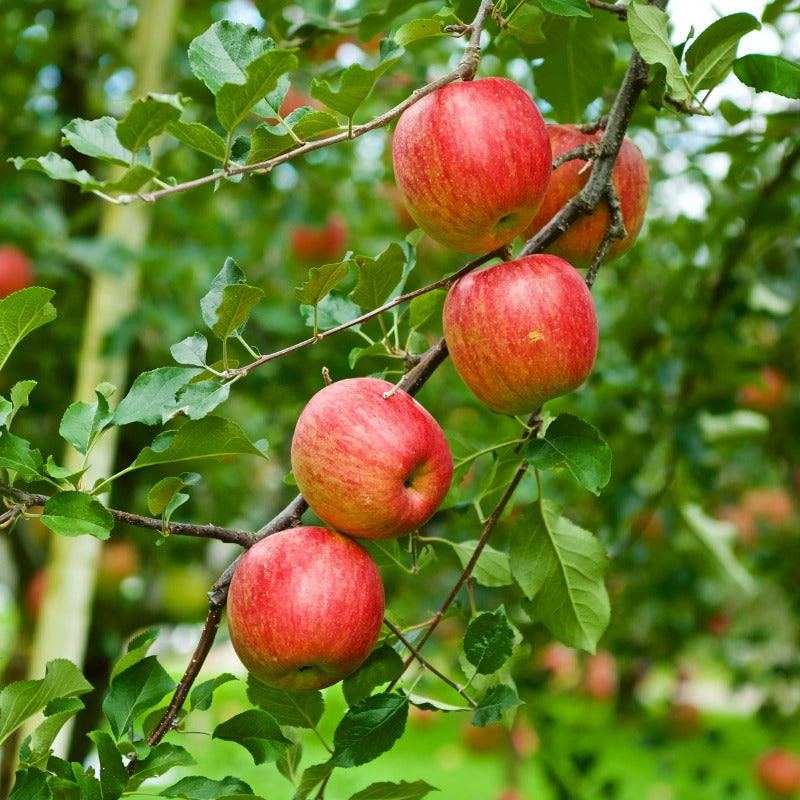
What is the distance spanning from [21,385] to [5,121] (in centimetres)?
204

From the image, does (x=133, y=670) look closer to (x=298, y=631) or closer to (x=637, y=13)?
(x=298, y=631)

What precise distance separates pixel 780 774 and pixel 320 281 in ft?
12.2

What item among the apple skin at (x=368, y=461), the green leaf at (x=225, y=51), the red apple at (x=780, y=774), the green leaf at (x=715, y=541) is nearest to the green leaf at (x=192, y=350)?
the apple skin at (x=368, y=461)

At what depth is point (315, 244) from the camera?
9.11 ft

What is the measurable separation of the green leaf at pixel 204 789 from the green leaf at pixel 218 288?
1.26 feet

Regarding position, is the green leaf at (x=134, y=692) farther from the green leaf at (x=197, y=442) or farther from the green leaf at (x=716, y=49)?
the green leaf at (x=716, y=49)

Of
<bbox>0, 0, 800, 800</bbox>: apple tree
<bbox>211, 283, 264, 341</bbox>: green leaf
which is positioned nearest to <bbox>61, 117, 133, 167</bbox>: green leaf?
<bbox>0, 0, 800, 800</bbox>: apple tree

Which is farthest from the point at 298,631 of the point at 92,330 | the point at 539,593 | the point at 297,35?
the point at 92,330

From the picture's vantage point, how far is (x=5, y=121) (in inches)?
99.5

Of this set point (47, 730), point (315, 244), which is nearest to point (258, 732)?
point (47, 730)

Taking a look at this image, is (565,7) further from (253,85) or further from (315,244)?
(315,244)

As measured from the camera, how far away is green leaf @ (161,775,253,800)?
2.44 ft

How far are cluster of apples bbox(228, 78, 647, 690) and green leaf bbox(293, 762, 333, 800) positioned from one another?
7 cm

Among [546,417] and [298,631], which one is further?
[546,417]
